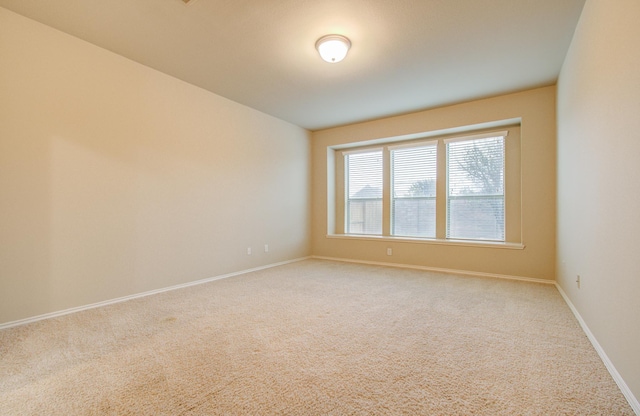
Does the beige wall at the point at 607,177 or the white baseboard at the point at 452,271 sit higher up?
the beige wall at the point at 607,177

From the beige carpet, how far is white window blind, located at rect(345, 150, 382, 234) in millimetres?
2653

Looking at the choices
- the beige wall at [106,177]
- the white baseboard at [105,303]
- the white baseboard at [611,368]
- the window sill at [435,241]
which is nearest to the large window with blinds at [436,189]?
the window sill at [435,241]

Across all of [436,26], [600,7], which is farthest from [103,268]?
[600,7]

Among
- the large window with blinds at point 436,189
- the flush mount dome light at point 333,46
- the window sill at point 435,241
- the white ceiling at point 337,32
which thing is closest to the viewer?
the white ceiling at point 337,32

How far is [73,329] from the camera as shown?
7.91ft

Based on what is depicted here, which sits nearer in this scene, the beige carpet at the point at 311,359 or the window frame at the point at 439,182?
the beige carpet at the point at 311,359

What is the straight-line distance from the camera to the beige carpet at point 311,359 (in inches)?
57.4

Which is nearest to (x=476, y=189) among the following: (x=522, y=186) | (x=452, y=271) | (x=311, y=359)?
(x=522, y=186)

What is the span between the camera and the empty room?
1.62m

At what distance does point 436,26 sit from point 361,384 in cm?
297

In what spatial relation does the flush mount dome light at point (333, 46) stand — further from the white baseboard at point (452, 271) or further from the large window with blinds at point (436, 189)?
the white baseboard at point (452, 271)

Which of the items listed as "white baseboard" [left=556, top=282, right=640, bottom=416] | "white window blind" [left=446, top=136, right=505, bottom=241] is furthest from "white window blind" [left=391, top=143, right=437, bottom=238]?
"white baseboard" [left=556, top=282, right=640, bottom=416]

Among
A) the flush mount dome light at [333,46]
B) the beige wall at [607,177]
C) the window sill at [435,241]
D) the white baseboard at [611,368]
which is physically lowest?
the white baseboard at [611,368]

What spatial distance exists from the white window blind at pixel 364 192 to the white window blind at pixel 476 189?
4.31 feet
